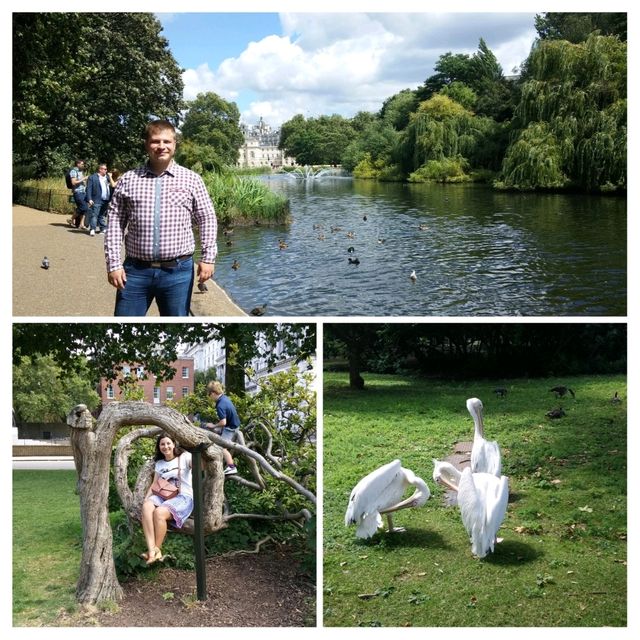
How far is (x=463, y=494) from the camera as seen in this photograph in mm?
5047

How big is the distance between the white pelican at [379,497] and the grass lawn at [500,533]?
0.16 meters

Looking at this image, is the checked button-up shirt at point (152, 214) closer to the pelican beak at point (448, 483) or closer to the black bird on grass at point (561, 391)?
the pelican beak at point (448, 483)

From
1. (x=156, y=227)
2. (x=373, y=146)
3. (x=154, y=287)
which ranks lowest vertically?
(x=154, y=287)

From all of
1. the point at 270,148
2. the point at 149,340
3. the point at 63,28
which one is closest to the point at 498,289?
the point at 149,340

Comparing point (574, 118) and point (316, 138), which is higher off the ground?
point (574, 118)

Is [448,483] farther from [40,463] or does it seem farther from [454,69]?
[454,69]

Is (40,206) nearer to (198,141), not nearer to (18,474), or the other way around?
(198,141)

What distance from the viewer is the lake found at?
8.85 m

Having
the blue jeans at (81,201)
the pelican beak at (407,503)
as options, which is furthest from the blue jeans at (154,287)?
the blue jeans at (81,201)

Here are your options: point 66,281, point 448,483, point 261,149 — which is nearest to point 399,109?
point 261,149

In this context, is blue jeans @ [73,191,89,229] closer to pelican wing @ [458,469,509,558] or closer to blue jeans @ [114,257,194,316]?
blue jeans @ [114,257,194,316]

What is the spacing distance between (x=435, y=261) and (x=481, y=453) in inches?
219

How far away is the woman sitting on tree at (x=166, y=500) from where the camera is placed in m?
4.98

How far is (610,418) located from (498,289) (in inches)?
103
